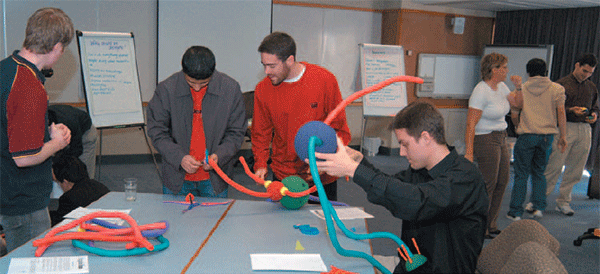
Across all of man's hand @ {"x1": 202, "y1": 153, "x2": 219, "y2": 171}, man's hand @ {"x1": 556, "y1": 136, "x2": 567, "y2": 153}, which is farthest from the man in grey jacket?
man's hand @ {"x1": 556, "y1": 136, "x2": 567, "y2": 153}

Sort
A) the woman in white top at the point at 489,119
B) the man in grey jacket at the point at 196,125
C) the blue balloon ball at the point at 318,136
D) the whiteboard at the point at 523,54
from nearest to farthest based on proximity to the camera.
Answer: the blue balloon ball at the point at 318,136 < the man in grey jacket at the point at 196,125 < the woman in white top at the point at 489,119 < the whiteboard at the point at 523,54

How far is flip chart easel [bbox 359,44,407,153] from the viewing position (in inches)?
259

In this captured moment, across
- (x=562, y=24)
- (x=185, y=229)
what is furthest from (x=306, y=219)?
(x=562, y=24)

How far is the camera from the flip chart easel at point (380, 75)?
659 centimetres

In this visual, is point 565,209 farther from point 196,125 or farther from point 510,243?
point 196,125

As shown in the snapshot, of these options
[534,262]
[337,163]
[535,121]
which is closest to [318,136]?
[337,163]

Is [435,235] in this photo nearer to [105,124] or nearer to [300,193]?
[300,193]

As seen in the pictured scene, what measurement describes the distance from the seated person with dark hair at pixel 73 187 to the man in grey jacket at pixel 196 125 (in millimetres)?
438

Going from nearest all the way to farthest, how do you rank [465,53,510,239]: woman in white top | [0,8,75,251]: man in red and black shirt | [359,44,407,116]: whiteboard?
[0,8,75,251]: man in red and black shirt, [465,53,510,239]: woman in white top, [359,44,407,116]: whiteboard

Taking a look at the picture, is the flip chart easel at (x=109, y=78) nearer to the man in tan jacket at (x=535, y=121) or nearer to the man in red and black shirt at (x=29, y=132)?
the man in red and black shirt at (x=29, y=132)

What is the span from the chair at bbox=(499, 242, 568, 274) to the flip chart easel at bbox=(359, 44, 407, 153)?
494 centimetres

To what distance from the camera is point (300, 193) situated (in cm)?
232

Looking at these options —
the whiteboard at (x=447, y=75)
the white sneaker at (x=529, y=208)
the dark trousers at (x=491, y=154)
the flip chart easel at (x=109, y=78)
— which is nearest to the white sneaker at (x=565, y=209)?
the white sneaker at (x=529, y=208)

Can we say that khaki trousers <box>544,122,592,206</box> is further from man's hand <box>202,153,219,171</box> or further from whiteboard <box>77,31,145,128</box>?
whiteboard <box>77,31,145,128</box>
